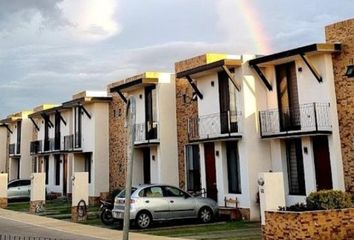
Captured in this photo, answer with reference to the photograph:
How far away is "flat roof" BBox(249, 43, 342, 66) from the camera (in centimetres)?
1736

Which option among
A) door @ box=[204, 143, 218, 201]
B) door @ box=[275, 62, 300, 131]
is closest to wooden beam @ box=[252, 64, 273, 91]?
door @ box=[275, 62, 300, 131]

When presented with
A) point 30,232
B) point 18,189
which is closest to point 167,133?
point 30,232

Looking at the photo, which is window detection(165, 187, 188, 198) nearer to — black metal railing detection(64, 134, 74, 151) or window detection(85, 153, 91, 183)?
window detection(85, 153, 91, 183)

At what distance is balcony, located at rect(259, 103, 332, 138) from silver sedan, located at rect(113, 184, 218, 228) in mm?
4055

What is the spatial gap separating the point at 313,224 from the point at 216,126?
957cm

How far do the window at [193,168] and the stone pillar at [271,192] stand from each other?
1009 cm

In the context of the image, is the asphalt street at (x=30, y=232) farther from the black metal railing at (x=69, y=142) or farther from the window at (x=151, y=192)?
the black metal railing at (x=69, y=142)

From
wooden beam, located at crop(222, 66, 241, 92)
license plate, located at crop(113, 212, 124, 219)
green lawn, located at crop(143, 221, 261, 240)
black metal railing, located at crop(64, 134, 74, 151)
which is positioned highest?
wooden beam, located at crop(222, 66, 241, 92)

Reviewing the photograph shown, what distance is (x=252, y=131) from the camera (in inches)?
787

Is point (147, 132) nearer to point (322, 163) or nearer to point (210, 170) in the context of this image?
point (210, 170)

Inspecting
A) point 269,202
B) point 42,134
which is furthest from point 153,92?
point 42,134

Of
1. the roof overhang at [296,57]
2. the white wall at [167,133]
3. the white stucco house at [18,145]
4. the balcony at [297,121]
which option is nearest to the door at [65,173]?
the white stucco house at [18,145]


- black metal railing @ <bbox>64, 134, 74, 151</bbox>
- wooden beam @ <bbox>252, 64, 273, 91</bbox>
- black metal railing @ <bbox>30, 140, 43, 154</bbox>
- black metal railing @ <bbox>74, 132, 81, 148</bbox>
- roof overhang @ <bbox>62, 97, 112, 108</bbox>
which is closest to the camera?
wooden beam @ <bbox>252, 64, 273, 91</bbox>

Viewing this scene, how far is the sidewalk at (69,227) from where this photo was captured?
1559 cm
